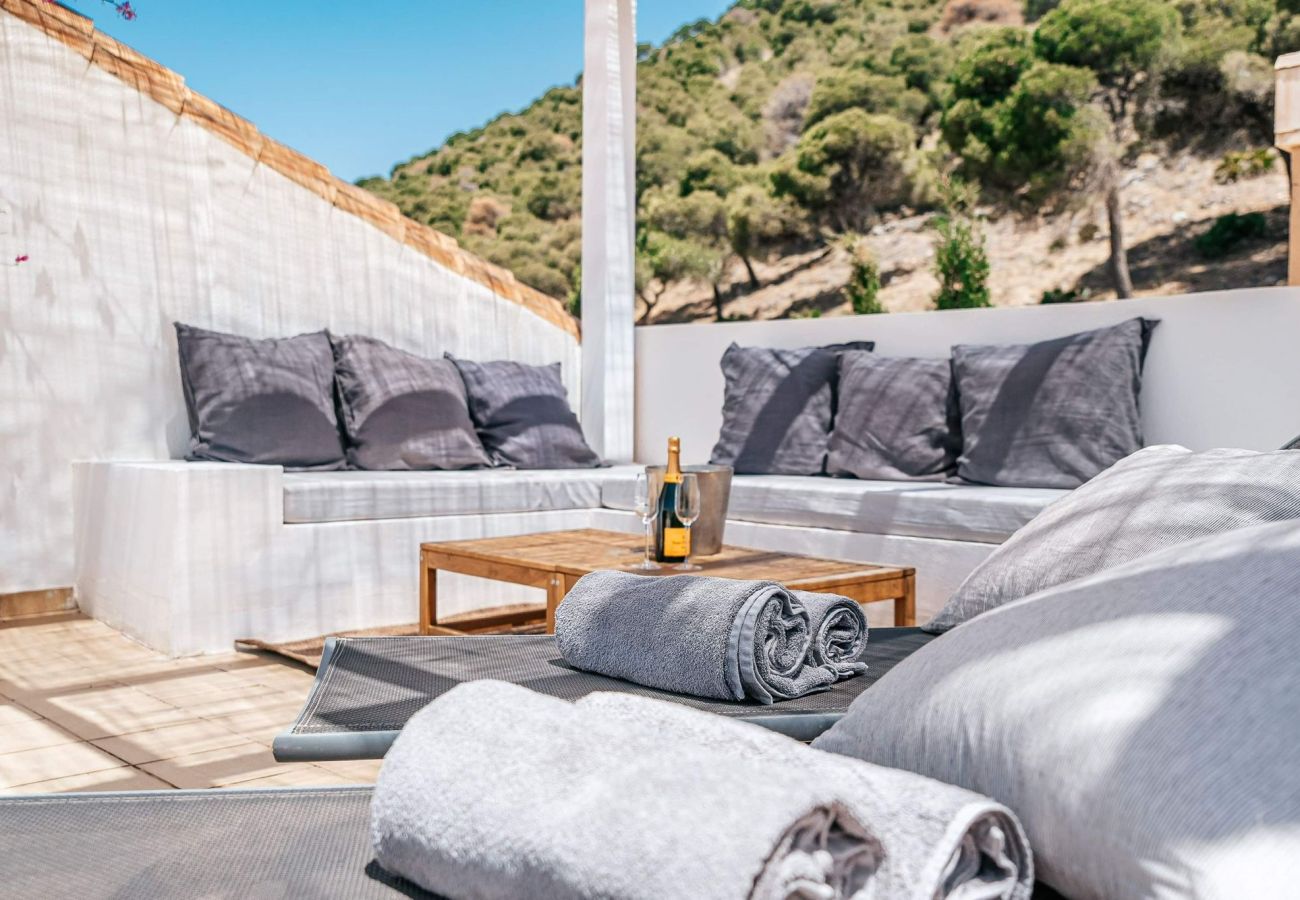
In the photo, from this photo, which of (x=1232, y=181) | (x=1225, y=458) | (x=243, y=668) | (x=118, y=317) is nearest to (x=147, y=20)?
(x=1232, y=181)

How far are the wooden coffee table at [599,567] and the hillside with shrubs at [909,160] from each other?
13432mm

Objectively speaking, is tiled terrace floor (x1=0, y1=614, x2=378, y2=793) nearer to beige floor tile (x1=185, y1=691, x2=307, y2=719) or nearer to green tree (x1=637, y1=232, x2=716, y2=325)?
beige floor tile (x1=185, y1=691, x2=307, y2=719)

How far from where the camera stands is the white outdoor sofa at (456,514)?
3.12m

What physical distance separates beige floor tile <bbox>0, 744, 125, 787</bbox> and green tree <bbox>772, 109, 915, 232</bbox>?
16.8m

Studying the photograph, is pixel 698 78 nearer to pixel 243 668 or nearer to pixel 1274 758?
pixel 243 668

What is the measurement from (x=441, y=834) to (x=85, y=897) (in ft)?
0.85

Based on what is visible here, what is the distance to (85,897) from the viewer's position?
0.77 metres

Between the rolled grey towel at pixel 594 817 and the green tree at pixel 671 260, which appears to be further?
the green tree at pixel 671 260

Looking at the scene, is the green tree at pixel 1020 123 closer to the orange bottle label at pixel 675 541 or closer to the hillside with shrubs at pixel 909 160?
the hillside with shrubs at pixel 909 160

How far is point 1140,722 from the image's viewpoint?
614 mm

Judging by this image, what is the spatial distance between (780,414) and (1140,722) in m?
3.38

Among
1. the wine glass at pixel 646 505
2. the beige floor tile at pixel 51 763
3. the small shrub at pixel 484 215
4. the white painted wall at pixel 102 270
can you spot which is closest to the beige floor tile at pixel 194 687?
the beige floor tile at pixel 51 763

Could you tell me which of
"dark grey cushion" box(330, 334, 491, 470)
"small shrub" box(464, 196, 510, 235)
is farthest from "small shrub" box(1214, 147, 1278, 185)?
"dark grey cushion" box(330, 334, 491, 470)

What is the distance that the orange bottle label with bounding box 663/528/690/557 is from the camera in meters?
2.36
